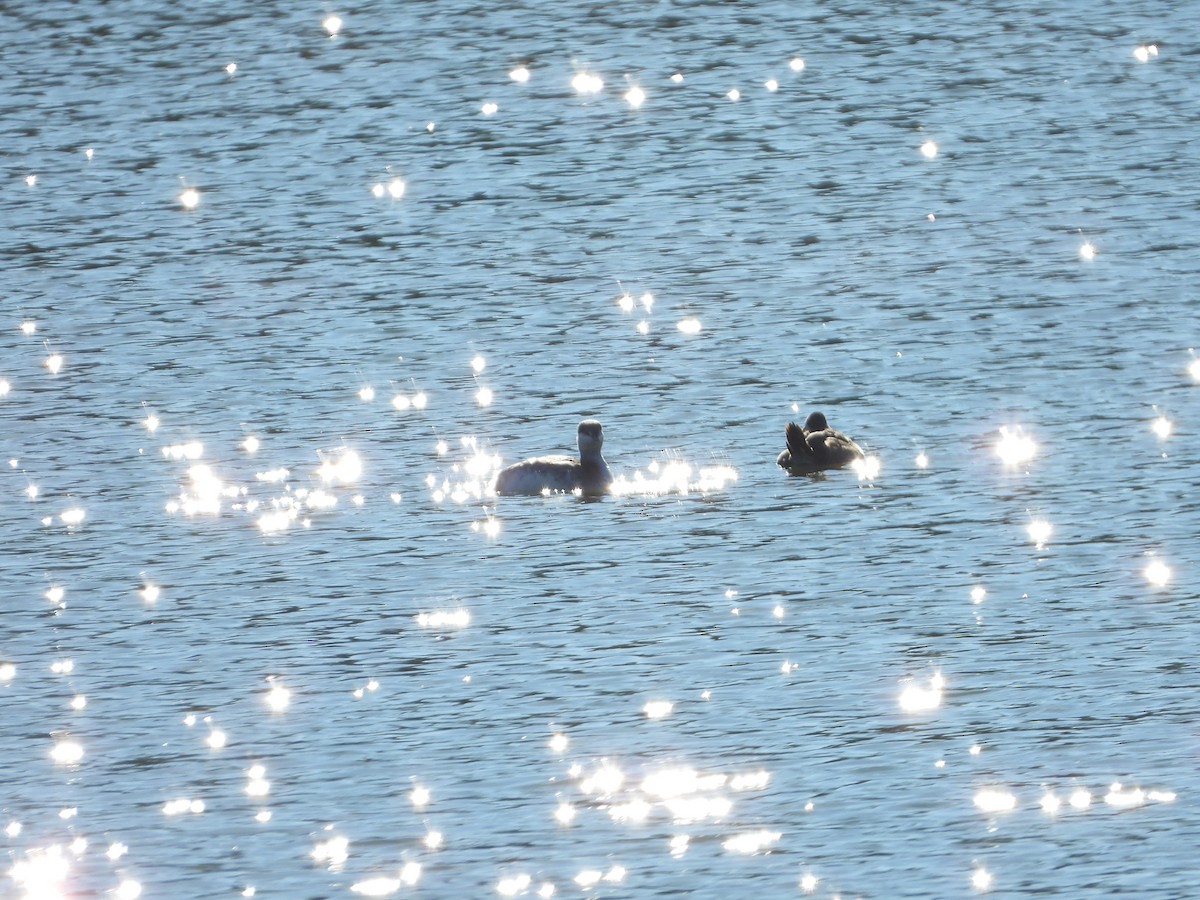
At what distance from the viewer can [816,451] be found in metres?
22.7

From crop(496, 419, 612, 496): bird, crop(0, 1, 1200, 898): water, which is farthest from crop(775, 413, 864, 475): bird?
crop(496, 419, 612, 496): bird

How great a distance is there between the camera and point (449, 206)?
35469mm

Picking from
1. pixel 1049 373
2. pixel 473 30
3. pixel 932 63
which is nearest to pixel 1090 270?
pixel 1049 373

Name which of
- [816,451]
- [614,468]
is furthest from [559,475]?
[816,451]

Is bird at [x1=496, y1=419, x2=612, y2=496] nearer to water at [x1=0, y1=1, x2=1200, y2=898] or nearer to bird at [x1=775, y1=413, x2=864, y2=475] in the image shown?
water at [x1=0, y1=1, x2=1200, y2=898]

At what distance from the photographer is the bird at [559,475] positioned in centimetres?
2264

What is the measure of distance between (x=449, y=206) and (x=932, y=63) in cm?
1114

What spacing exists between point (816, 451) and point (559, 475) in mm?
2393

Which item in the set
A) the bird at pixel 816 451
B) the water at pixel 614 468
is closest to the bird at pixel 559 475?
the water at pixel 614 468

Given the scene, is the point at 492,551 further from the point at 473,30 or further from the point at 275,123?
the point at 473,30

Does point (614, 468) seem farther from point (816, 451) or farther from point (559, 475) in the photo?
point (816, 451)

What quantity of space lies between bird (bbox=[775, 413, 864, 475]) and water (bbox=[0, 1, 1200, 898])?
208 millimetres

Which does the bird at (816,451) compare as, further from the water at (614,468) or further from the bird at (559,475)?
the bird at (559,475)

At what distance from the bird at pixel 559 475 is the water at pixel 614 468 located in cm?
17
